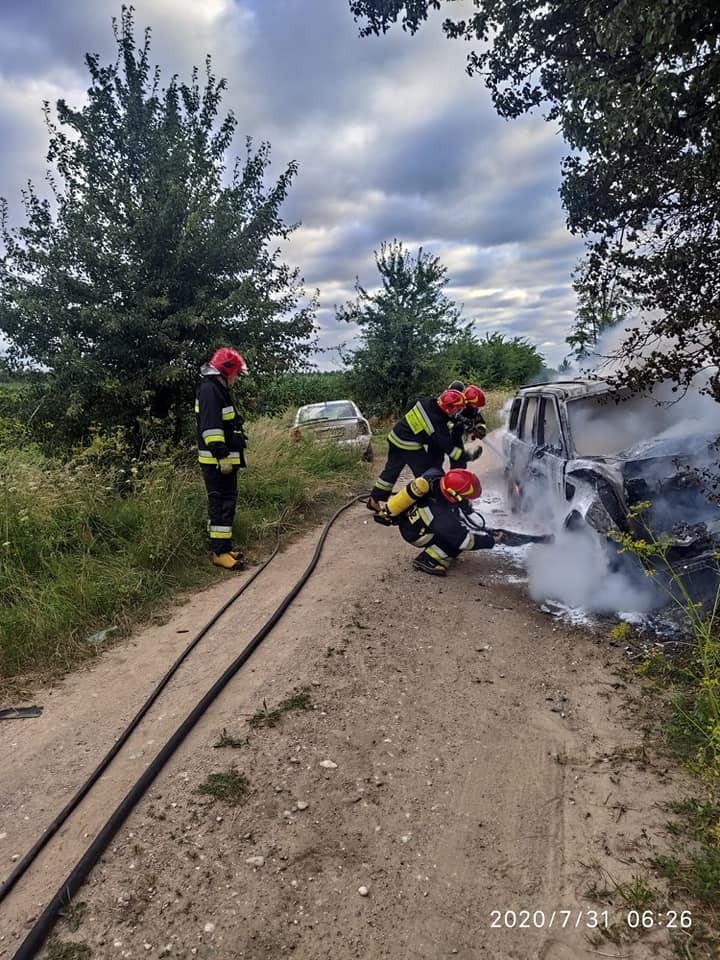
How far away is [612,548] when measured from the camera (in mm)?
4113

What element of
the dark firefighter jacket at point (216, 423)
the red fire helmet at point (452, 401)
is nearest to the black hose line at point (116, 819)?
the dark firefighter jacket at point (216, 423)

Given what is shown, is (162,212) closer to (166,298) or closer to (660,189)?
(166,298)

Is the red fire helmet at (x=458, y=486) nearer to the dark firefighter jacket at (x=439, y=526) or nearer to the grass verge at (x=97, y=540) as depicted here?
the dark firefighter jacket at (x=439, y=526)

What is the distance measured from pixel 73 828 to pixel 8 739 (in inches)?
42.3

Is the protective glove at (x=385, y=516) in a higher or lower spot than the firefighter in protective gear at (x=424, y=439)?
lower

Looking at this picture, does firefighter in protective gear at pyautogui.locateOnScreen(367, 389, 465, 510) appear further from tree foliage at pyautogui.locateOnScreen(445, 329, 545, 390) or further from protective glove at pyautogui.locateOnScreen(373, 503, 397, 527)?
tree foliage at pyautogui.locateOnScreen(445, 329, 545, 390)

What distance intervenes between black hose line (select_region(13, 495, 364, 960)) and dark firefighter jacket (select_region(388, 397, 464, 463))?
2.53 meters

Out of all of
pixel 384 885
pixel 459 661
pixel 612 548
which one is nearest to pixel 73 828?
pixel 384 885

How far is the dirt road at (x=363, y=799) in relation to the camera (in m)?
2.01

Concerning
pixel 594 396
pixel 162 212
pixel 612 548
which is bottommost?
pixel 612 548

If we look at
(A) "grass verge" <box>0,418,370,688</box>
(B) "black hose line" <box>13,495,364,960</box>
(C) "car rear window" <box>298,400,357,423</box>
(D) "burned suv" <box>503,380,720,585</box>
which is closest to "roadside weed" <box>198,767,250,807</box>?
(B) "black hose line" <box>13,495,364,960</box>

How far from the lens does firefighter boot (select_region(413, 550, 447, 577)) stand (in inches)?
213

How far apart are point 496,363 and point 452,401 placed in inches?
1074

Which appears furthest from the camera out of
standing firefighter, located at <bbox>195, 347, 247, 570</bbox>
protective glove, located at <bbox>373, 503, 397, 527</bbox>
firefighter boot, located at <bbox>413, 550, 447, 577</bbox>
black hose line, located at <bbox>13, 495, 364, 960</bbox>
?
standing firefighter, located at <bbox>195, 347, 247, 570</bbox>
